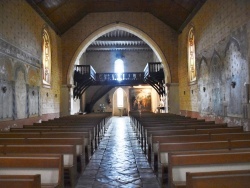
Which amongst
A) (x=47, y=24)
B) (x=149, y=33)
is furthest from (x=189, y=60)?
(x=47, y=24)

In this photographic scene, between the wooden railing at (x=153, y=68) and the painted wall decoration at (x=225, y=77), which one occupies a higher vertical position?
the wooden railing at (x=153, y=68)

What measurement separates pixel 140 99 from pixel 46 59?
16.5 meters

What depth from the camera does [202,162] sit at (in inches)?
122

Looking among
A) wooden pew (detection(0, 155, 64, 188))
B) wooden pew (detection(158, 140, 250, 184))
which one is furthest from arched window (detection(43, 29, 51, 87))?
wooden pew (detection(0, 155, 64, 188))

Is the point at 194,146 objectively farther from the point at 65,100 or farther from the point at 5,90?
the point at 65,100

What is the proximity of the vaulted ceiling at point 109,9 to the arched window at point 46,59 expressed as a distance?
789 millimetres

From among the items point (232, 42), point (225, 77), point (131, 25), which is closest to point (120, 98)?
point (131, 25)

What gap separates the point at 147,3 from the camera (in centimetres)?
1424

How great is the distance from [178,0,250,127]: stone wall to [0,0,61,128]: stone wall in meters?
7.05

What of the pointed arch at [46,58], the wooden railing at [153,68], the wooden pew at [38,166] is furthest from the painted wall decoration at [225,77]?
the pointed arch at [46,58]

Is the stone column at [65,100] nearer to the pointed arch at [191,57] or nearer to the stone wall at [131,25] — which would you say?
the stone wall at [131,25]

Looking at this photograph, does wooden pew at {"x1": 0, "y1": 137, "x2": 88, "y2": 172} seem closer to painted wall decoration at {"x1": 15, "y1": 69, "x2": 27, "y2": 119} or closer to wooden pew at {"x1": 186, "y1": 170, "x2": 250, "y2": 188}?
wooden pew at {"x1": 186, "y1": 170, "x2": 250, "y2": 188}

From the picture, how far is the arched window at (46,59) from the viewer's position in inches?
512

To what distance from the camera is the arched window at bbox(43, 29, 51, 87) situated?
1301 cm
